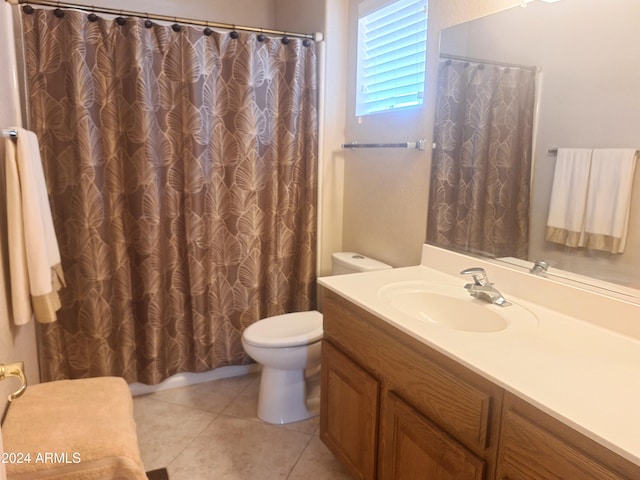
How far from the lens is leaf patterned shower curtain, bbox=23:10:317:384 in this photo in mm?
1999

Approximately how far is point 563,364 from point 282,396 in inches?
56.6

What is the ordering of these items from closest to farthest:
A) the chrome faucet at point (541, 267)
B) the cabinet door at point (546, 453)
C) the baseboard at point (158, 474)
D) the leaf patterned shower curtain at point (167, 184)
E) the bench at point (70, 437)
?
1. the cabinet door at point (546, 453)
2. the bench at point (70, 437)
3. the chrome faucet at point (541, 267)
4. the baseboard at point (158, 474)
5. the leaf patterned shower curtain at point (167, 184)

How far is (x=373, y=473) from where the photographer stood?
1466mm

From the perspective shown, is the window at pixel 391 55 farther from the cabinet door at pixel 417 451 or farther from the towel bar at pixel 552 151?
the cabinet door at pixel 417 451

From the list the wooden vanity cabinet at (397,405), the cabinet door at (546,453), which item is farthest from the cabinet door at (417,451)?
the cabinet door at (546,453)

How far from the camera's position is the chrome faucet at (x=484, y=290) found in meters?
1.46

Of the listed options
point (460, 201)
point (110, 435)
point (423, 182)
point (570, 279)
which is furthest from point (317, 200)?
point (110, 435)

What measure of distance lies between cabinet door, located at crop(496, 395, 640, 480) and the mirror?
58cm

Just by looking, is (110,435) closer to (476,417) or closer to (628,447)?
(476,417)

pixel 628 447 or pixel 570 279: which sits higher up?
pixel 570 279

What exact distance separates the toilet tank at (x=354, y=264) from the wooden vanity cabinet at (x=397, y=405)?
21.8 inches

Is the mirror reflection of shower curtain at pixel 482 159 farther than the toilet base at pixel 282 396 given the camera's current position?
No

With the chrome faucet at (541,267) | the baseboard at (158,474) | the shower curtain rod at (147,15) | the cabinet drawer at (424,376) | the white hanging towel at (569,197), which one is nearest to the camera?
the cabinet drawer at (424,376)

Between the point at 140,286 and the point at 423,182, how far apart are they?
5.04 feet
